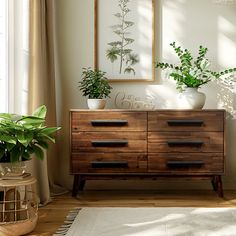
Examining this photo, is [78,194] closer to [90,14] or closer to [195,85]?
[195,85]

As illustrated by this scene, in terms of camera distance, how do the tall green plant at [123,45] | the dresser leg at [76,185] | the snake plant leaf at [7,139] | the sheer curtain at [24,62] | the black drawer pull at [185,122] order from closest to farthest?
the snake plant leaf at [7,139] < the sheer curtain at [24,62] < the black drawer pull at [185,122] < the dresser leg at [76,185] < the tall green plant at [123,45]

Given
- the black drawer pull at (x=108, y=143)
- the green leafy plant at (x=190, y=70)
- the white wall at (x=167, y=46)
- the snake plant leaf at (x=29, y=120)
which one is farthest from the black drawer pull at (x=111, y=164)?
the snake plant leaf at (x=29, y=120)

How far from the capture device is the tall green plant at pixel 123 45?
374 cm

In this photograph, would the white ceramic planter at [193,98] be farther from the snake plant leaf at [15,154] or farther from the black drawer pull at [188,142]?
the snake plant leaf at [15,154]

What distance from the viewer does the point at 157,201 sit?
130 inches

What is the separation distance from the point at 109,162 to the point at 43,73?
92 centimetres

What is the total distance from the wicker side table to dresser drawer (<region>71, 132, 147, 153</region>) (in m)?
0.91

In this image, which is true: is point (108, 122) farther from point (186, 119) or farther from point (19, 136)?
point (19, 136)

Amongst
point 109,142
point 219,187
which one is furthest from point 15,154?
point 219,187

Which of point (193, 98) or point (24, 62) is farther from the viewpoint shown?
point (193, 98)

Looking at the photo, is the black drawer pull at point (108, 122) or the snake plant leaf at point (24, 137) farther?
the black drawer pull at point (108, 122)

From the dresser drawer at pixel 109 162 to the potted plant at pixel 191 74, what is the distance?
674 millimetres

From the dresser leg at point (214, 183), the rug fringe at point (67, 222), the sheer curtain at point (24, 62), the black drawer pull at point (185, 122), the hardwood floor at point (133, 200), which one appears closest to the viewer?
the rug fringe at point (67, 222)

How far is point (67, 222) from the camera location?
8.57 feet
